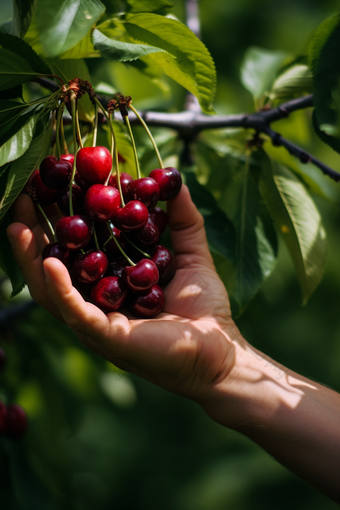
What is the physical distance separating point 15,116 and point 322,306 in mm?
4530

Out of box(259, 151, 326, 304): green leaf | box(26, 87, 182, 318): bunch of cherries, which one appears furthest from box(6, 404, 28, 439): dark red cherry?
box(259, 151, 326, 304): green leaf

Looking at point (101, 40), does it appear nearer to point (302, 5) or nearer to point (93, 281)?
point (93, 281)

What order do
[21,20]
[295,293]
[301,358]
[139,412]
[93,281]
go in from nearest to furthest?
[21,20] < [93,281] < [295,293] < [301,358] < [139,412]

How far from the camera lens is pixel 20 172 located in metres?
0.92

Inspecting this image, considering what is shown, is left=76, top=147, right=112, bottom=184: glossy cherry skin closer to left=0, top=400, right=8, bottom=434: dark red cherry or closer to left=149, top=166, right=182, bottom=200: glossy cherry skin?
left=149, top=166, right=182, bottom=200: glossy cherry skin

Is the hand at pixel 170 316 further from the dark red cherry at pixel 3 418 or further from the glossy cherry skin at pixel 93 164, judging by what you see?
the dark red cherry at pixel 3 418

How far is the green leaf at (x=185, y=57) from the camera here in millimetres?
1001

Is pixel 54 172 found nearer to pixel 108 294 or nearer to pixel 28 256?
pixel 28 256

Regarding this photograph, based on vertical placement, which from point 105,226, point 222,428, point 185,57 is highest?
point 185,57

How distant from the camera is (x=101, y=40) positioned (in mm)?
913

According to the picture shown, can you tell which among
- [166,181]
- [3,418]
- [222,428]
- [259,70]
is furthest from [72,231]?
[222,428]

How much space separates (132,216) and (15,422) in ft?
4.14

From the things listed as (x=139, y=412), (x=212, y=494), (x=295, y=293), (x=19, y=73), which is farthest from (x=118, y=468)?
(x=19, y=73)

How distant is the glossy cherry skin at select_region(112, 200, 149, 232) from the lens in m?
0.97
